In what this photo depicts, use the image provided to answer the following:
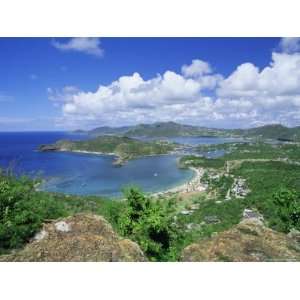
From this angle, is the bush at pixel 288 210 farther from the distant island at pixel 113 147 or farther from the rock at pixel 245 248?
the distant island at pixel 113 147

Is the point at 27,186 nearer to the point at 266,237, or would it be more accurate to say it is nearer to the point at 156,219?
the point at 156,219

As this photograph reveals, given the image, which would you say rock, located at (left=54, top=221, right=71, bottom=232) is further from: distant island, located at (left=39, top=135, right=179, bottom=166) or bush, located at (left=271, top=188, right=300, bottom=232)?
distant island, located at (left=39, top=135, right=179, bottom=166)

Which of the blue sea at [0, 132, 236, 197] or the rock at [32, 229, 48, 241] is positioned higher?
the rock at [32, 229, 48, 241]

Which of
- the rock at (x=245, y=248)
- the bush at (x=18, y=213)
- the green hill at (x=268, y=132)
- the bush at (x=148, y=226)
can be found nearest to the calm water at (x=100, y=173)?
the green hill at (x=268, y=132)

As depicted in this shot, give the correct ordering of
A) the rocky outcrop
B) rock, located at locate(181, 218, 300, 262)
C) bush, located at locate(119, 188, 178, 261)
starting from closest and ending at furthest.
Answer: the rocky outcrop
rock, located at locate(181, 218, 300, 262)
bush, located at locate(119, 188, 178, 261)

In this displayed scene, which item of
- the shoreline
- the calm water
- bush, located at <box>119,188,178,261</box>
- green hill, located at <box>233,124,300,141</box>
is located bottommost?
the shoreline

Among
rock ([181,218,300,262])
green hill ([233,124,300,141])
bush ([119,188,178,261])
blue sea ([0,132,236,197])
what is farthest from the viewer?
green hill ([233,124,300,141])

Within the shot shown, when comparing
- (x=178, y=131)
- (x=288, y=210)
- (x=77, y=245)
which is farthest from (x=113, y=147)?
(x=77, y=245)

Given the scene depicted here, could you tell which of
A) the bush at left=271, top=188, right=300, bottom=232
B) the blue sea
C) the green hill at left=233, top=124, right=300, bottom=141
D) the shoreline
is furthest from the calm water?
the bush at left=271, top=188, right=300, bottom=232
